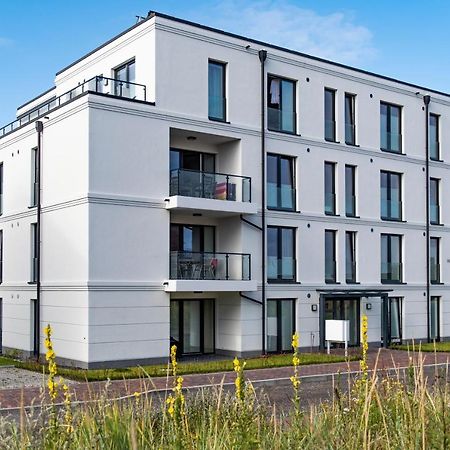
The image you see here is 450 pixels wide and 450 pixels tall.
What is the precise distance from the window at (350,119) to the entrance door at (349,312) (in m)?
6.24

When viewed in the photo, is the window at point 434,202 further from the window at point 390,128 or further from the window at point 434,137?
the window at point 390,128

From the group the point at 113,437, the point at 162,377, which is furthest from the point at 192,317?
the point at 113,437

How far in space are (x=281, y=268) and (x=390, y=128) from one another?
8.76 metres

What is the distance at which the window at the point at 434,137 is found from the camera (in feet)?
101

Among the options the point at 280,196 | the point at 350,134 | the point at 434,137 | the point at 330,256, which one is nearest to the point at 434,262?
the point at 434,137

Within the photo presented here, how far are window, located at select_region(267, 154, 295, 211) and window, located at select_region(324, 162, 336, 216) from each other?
1.89m

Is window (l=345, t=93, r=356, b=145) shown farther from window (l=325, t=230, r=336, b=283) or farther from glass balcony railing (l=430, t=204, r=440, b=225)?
glass balcony railing (l=430, t=204, r=440, b=225)

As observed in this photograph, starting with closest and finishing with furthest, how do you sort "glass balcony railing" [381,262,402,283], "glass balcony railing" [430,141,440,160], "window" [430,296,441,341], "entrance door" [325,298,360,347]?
1. "entrance door" [325,298,360,347]
2. "glass balcony railing" [381,262,402,283]
3. "window" [430,296,441,341]
4. "glass balcony railing" [430,141,440,160]

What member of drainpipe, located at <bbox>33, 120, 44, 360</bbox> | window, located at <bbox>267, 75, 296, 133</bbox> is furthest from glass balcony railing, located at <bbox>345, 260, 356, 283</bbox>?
drainpipe, located at <bbox>33, 120, 44, 360</bbox>

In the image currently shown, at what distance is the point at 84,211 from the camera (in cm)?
2022

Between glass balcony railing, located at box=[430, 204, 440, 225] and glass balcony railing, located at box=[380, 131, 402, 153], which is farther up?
glass balcony railing, located at box=[380, 131, 402, 153]

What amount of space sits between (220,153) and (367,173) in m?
6.73

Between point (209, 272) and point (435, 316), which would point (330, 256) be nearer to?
point (209, 272)

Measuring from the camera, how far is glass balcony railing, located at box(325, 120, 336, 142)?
26562mm
